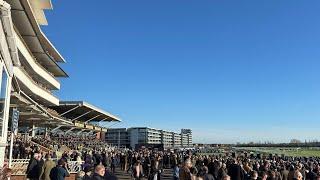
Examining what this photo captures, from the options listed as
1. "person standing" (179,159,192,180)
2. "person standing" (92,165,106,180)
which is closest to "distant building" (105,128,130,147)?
"person standing" (179,159,192,180)

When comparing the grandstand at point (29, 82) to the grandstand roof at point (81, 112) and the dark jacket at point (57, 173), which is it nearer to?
the grandstand roof at point (81, 112)

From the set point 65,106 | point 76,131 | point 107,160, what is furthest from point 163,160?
point 76,131

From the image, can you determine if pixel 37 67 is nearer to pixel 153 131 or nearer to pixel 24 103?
pixel 24 103

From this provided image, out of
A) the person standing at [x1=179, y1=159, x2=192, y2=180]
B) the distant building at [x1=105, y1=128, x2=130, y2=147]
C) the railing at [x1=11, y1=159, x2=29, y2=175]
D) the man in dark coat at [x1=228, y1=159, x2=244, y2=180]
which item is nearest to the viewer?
the person standing at [x1=179, y1=159, x2=192, y2=180]

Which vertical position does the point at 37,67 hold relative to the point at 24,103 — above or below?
above

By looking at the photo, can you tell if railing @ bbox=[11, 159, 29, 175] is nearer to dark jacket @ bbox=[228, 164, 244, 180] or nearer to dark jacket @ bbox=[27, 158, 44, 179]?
dark jacket @ bbox=[27, 158, 44, 179]

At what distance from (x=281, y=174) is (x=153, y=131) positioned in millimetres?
141195

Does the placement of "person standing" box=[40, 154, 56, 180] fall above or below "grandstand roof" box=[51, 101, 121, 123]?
below

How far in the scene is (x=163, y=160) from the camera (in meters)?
36.4

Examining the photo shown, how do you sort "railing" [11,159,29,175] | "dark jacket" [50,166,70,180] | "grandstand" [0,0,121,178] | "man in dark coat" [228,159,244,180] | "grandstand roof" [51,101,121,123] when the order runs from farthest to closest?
"grandstand roof" [51,101,121,123]
"railing" [11,159,29,175]
"man in dark coat" [228,159,244,180]
"grandstand" [0,0,121,178]
"dark jacket" [50,166,70,180]

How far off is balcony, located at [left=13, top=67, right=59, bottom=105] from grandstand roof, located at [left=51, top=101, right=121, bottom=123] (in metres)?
10.5

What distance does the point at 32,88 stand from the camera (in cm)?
4500

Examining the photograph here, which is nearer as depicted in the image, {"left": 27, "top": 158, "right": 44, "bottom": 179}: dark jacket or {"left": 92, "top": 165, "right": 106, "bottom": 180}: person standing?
{"left": 92, "top": 165, "right": 106, "bottom": 180}: person standing

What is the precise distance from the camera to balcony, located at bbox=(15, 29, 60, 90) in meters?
39.5
